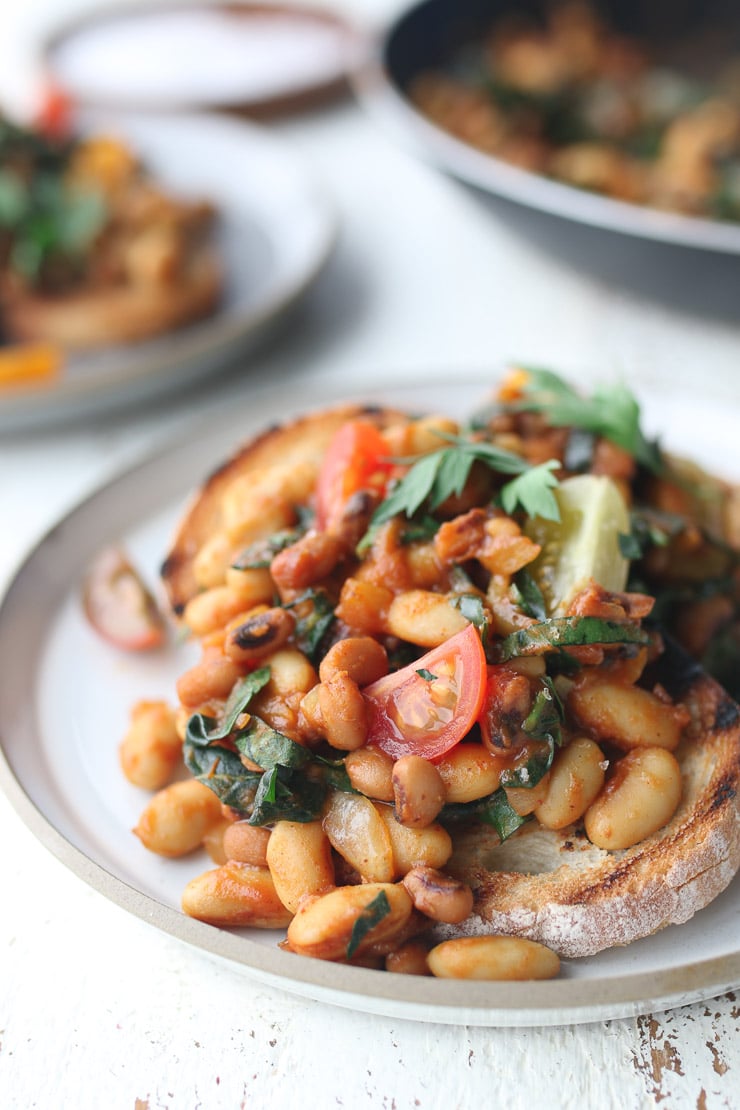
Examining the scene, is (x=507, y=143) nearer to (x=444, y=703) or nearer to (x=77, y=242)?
(x=77, y=242)

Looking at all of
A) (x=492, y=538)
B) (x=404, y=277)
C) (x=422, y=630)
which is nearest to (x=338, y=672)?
(x=422, y=630)

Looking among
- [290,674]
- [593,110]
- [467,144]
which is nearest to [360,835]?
[290,674]

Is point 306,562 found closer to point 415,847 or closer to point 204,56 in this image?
point 415,847

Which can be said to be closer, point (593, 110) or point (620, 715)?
point (620, 715)

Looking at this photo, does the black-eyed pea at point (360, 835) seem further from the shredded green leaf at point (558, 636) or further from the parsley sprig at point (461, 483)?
the parsley sprig at point (461, 483)

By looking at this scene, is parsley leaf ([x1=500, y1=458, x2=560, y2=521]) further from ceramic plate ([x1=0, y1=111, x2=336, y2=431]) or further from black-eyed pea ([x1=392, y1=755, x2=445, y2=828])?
ceramic plate ([x1=0, y1=111, x2=336, y2=431])
